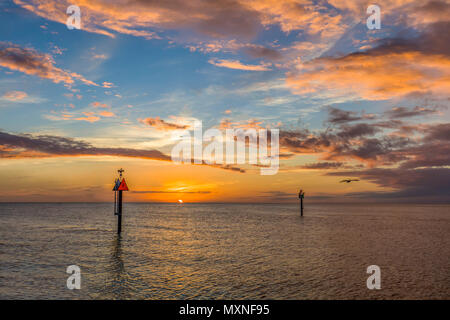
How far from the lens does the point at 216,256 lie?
23578 mm

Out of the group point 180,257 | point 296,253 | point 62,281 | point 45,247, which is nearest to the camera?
point 62,281

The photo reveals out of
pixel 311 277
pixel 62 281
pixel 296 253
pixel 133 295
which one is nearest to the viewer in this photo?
pixel 133 295
